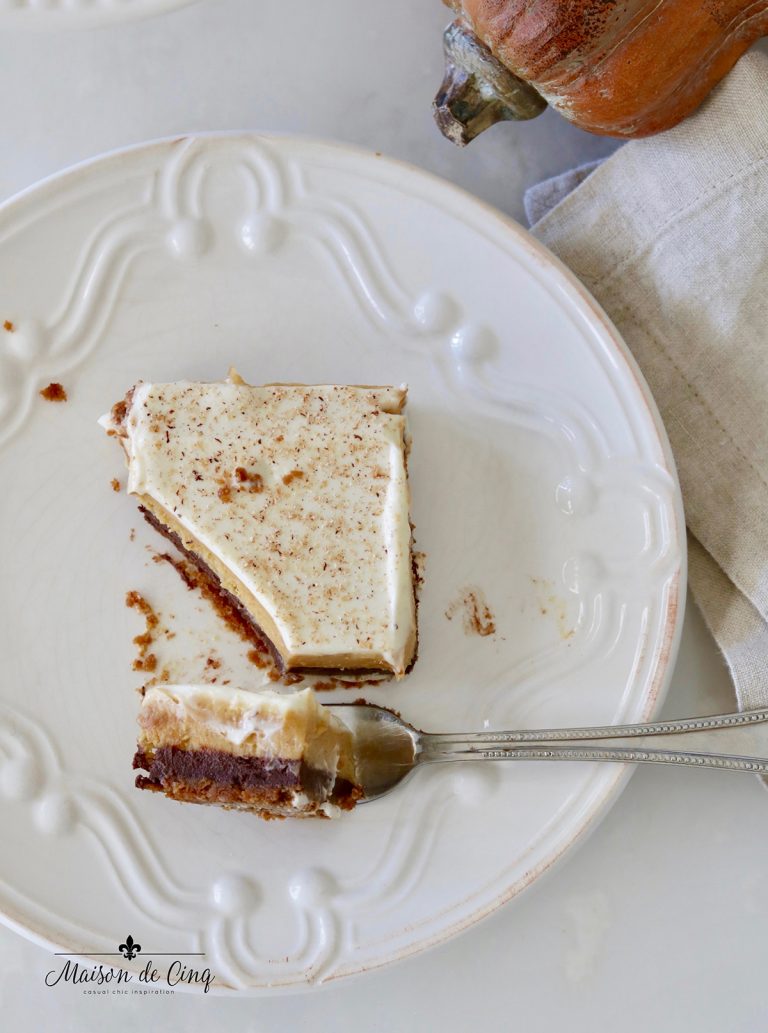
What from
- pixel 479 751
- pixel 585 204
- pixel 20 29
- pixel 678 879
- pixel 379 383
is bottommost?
pixel 678 879

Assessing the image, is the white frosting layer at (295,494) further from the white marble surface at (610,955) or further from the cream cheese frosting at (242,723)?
the white marble surface at (610,955)

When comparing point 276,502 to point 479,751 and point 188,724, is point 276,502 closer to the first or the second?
point 188,724

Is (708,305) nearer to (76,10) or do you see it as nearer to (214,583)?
(214,583)

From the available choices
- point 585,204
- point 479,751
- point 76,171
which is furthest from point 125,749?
point 585,204

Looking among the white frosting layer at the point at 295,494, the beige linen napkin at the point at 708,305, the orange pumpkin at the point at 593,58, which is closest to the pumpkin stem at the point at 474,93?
the orange pumpkin at the point at 593,58

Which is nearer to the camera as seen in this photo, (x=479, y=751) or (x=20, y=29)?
(x=479, y=751)

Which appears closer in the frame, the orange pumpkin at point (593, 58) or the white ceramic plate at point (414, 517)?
the orange pumpkin at point (593, 58)
